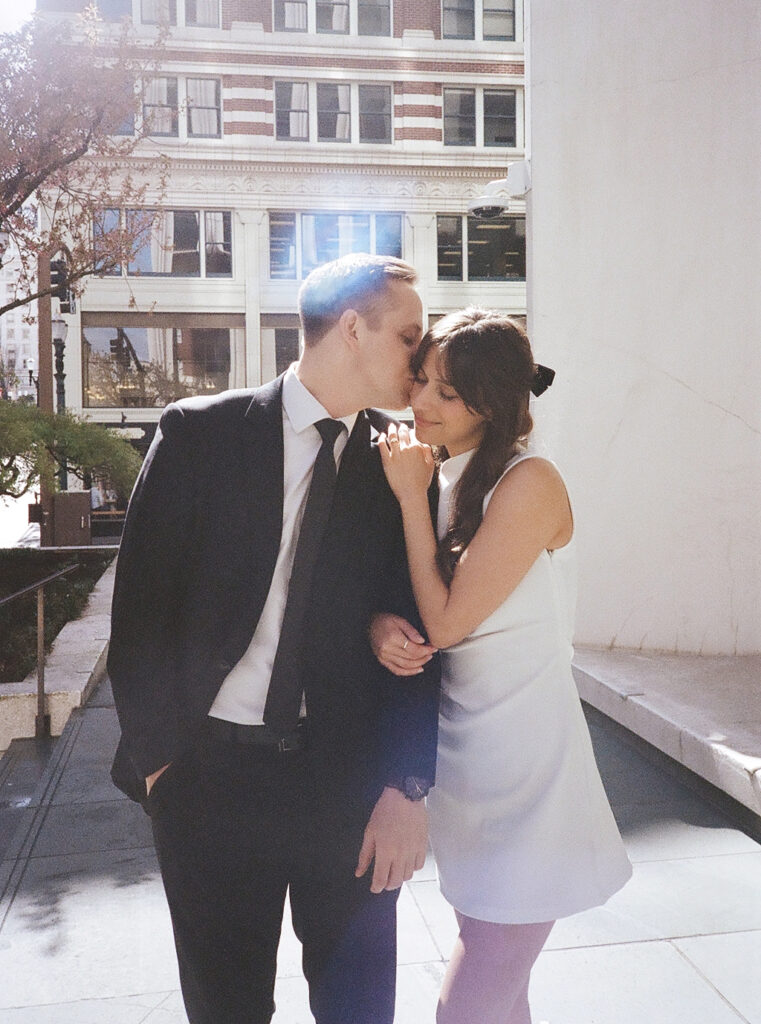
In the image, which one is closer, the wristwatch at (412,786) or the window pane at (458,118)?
the wristwatch at (412,786)

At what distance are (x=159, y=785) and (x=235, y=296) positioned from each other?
2825 centimetres

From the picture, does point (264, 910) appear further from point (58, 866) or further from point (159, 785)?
point (58, 866)

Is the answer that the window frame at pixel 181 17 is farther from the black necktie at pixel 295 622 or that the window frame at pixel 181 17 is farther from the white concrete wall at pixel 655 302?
the black necktie at pixel 295 622

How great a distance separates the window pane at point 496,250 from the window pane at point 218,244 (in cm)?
792

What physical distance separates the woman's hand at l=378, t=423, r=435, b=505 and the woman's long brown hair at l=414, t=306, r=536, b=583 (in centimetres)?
8

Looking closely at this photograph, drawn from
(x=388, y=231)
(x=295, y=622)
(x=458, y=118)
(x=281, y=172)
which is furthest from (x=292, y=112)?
(x=295, y=622)

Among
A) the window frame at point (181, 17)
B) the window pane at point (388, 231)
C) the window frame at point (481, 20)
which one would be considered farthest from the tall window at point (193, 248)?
the window frame at point (481, 20)

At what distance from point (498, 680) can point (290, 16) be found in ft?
105

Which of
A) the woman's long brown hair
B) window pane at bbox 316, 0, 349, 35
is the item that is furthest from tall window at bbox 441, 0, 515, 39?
the woman's long brown hair

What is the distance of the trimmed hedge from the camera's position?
25.1 feet

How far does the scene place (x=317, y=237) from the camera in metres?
29.1

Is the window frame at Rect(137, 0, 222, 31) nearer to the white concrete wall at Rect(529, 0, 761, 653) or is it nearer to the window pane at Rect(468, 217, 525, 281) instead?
the window pane at Rect(468, 217, 525, 281)

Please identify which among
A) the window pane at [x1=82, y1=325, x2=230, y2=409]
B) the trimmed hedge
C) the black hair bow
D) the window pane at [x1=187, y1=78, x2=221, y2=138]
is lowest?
the trimmed hedge

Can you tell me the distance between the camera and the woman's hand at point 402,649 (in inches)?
72.4
